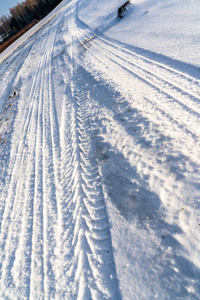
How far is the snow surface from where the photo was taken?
7.41 feet

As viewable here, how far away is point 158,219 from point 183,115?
7.02 ft

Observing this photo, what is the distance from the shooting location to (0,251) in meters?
3.12

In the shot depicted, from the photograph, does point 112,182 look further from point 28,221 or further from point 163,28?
point 163,28

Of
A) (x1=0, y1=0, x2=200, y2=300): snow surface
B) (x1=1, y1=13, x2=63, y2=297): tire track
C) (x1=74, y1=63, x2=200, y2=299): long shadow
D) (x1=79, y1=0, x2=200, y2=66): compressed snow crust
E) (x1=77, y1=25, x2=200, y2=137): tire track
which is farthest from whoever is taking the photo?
(x1=79, y1=0, x2=200, y2=66): compressed snow crust

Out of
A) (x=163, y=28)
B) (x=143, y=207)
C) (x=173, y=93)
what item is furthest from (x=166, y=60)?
(x=143, y=207)

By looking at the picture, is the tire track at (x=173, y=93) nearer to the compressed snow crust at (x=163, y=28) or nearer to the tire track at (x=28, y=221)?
the compressed snow crust at (x=163, y=28)

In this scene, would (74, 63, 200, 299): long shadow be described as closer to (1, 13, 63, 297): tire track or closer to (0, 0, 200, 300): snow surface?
(0, 0, 200, 300): snow surface

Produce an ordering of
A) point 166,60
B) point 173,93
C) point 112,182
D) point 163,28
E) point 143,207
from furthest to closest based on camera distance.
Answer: point 163,28 → point 166,60 → point 173,93 → point 112,182 → point 143,207

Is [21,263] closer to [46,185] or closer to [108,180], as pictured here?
[46,185]

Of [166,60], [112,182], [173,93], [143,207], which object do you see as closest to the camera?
[143,207]

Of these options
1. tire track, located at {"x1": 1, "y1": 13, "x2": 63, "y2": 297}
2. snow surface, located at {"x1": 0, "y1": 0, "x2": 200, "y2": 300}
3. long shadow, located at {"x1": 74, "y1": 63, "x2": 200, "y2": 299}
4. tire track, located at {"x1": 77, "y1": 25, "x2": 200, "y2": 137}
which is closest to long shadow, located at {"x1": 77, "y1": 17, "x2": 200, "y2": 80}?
snow surface, located at {"x1": 0, "y1": 0, "x2": 200, "y2": 300}

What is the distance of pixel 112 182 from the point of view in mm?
3178

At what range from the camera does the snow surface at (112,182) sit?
2260 millimetres

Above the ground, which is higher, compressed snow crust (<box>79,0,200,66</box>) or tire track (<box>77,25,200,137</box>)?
compressed snow crust (<box>79,0,200,66</box>)
